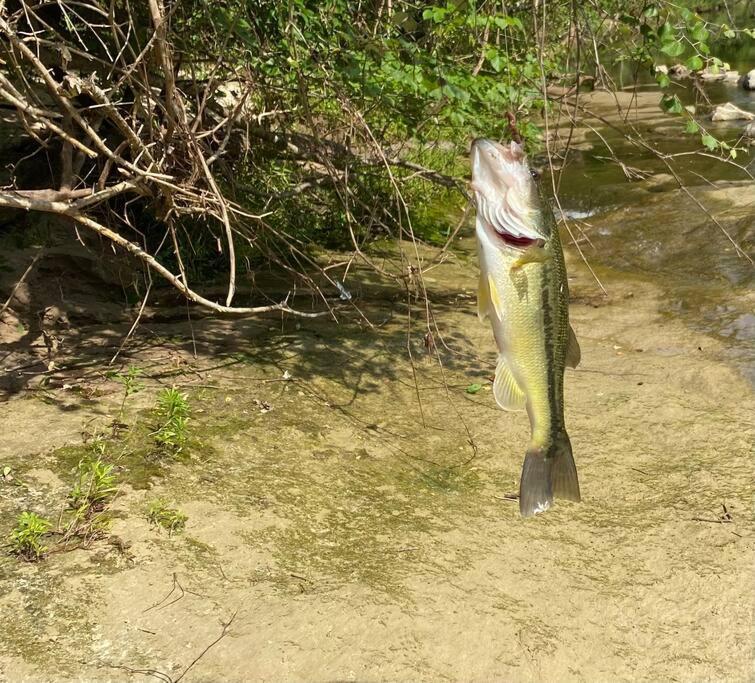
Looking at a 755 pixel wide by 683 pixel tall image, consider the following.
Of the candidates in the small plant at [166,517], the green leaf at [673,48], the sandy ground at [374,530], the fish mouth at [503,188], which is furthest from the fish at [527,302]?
the green leaf at [673,48]

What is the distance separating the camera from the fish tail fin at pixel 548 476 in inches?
106

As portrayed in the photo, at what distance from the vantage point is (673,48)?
3.93 meters

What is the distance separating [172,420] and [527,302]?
8.03ft

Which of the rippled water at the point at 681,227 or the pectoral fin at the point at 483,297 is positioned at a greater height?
the pectoral fin at the point at 483,297

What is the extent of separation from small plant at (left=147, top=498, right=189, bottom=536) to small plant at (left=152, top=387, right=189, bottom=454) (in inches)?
19.5

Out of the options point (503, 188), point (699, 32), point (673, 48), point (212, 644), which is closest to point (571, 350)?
point (503, 188)

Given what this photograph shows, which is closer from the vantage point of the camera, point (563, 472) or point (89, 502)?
point (563, 472)

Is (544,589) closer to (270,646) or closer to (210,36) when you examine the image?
(270,646)

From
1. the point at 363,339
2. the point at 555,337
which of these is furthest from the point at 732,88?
the point at 555,337

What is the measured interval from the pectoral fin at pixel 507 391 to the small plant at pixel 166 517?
69.8 inches

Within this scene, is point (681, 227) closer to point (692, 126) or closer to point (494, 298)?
point (692, 126)

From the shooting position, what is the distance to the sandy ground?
3.17 metres

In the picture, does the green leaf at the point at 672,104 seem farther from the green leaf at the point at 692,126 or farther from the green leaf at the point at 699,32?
the green leaf at the point at 699,32

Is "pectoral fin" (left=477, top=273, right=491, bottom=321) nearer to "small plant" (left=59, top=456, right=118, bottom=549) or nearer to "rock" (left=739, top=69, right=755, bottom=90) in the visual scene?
"small plant" (left=59, top=456, right=118, bottom=549)
